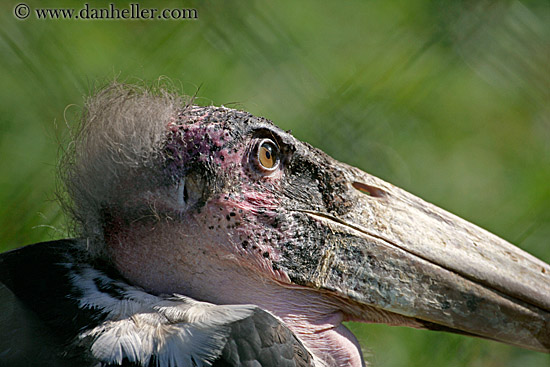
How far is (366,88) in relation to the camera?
13.0 ft

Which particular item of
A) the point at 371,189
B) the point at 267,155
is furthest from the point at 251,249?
the point at 371,189

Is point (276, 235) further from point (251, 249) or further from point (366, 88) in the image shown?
point (366, 88)

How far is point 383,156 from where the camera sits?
3.79 metres

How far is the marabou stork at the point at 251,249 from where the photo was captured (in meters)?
1.84

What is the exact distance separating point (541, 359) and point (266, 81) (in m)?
1.98

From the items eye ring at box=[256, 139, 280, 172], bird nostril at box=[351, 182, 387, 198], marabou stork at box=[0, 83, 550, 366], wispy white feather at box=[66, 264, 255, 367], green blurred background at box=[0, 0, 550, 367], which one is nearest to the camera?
wispy white feather at box=[66, 264, 255, 367]

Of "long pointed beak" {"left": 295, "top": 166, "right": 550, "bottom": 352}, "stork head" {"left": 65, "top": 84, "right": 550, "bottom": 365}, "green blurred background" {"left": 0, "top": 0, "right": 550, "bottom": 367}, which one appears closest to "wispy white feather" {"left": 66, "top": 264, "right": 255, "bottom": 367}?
"stork head" {"left": 65, "top": 84, "right": 550, "bottom": 365}

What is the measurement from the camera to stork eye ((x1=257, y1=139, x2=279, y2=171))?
195cm

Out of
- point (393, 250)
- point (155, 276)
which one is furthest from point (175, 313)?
point (393, 250)

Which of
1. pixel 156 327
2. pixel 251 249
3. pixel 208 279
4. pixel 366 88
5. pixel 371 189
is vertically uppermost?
pixel 366 88

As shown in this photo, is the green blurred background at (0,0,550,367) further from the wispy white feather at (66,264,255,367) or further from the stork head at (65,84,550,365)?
the wispy white feather at (66,264,255,367)

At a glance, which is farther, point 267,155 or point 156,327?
point 267,155

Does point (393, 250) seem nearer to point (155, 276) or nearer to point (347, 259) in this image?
point (347, 259)

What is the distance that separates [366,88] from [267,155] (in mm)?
2119
